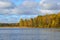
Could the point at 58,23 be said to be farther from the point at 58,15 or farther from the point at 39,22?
the point at 39,22

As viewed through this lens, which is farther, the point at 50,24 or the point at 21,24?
the point at 50,24

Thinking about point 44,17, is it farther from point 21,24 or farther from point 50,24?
point 21,24

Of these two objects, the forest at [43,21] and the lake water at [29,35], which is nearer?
the lake water at [29,35]

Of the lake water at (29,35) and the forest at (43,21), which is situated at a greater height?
the forest at (43,21)

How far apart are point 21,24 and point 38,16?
1882 mm

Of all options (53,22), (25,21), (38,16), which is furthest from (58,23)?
(25,21)

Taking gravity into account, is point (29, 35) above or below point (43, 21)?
below

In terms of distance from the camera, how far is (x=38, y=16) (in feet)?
56.1

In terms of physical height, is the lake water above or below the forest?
below

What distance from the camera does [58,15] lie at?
17391 mm

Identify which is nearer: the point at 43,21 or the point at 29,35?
the point at 29,35

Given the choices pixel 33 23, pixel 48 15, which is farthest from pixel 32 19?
pixel 48 15

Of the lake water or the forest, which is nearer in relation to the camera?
the lake water

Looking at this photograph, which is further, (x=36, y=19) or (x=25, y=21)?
(x=36, y=19)
